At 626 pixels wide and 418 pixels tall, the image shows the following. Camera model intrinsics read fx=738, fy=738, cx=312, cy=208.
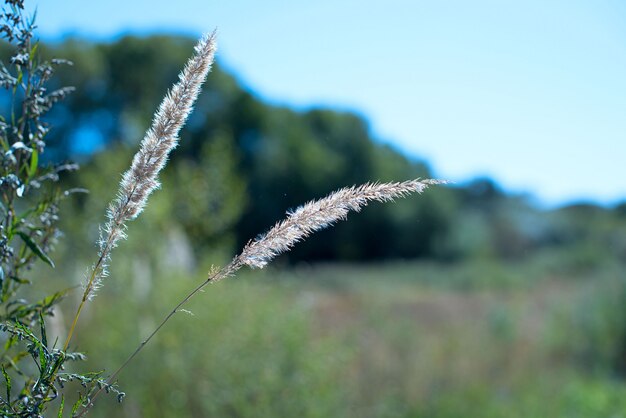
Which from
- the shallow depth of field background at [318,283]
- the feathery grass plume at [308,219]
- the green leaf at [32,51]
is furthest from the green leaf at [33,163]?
the shallow depth of field background at [318,283]

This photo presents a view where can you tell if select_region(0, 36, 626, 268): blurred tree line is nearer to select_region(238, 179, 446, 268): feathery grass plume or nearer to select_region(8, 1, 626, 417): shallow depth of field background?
select_region(8, 1, 626, 417): shallow depth of field background

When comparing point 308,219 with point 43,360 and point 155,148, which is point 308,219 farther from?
point 43,360

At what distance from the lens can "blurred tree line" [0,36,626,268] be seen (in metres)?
14.5

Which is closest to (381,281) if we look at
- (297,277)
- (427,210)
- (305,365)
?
(427,210)

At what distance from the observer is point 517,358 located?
8.67 metres

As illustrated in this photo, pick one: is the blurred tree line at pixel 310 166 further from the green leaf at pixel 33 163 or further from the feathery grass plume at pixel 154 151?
the feathery grass plume at pixel 154 151

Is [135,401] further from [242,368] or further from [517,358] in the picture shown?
[517,358]

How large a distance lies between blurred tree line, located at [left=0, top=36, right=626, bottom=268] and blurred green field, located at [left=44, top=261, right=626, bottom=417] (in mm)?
4281

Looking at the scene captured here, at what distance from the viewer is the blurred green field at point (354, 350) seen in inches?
219

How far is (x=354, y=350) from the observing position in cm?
661

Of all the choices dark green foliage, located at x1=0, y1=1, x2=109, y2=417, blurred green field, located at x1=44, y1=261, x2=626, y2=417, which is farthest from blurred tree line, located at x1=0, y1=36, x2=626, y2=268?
dark green foliage, located at x1=0, y1=1, x2=109, y2=417

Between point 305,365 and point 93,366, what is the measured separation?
69.1 inches

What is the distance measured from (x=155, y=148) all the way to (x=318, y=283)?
11.7 m

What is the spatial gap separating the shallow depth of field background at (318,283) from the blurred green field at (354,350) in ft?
0.07
